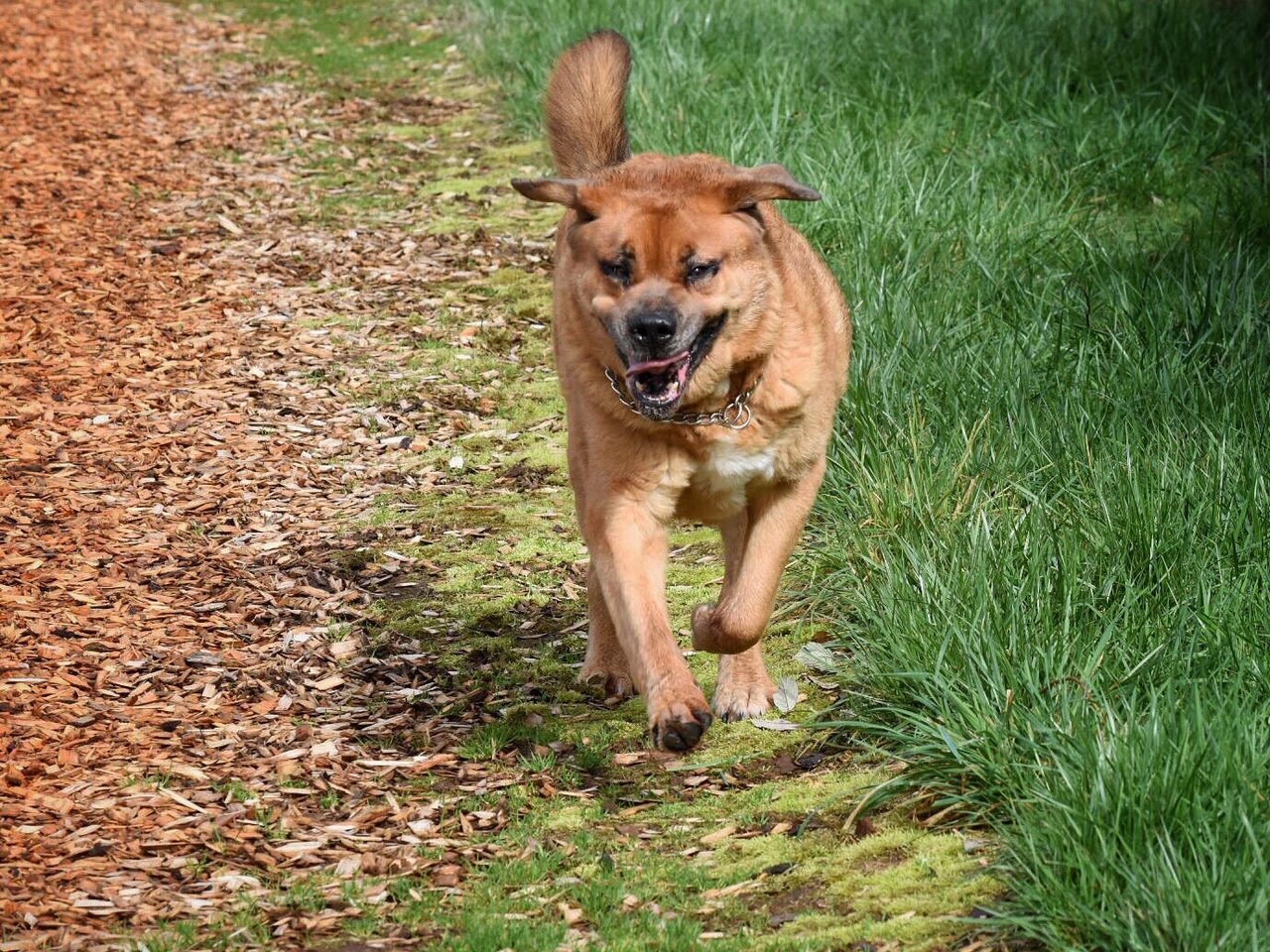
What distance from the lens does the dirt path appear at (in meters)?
3.64

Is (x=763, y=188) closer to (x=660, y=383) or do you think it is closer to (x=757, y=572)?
(x=660, y=383)

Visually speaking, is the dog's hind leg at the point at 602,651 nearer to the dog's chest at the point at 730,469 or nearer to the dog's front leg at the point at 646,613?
the dog's front leg at the point at 646,613

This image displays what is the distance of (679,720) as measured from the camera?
396cm

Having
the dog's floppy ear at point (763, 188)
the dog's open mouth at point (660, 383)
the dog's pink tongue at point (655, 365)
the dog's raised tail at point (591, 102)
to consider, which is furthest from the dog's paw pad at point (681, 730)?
the dog's raised tail at point (591, 102)

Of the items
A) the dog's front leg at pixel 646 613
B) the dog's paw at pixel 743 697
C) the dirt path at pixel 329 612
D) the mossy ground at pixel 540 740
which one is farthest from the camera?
the dog's paw at pixel 743 697

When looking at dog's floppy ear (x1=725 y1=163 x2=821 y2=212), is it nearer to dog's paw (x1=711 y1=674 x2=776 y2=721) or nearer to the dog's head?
the dog's head

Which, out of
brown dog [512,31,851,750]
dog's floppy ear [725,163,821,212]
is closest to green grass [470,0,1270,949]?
brown dog [512,31,851,750]

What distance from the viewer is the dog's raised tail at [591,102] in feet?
16.7

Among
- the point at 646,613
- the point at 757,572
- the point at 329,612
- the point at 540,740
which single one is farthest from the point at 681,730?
the point at 329,612

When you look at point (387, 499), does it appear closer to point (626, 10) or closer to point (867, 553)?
point (867, 553)

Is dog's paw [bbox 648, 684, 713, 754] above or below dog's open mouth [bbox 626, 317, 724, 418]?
below

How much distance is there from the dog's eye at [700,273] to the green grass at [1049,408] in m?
1.03

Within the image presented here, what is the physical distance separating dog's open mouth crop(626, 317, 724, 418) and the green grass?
2.81ft

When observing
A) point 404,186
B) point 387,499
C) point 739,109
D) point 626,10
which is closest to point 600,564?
point 387,499
